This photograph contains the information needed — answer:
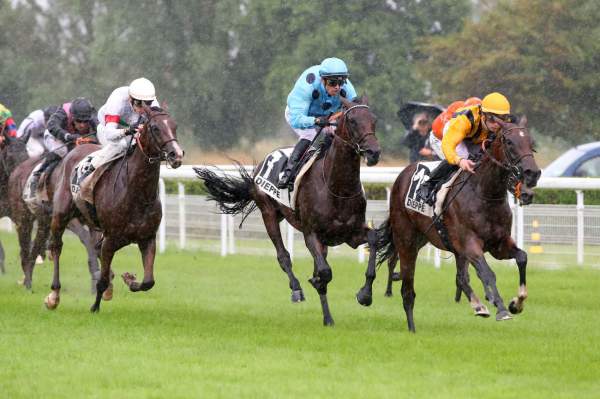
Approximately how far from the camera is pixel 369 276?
8984 millimetres

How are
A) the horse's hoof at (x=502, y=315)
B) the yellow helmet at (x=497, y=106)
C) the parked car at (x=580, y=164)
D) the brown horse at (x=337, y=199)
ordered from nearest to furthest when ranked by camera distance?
1. the horse's hoof at (x=502, y=315)
2. the yellow helmet at (x=497, y=106)
3. the brown horse at (x=337, y=199)
4. the parked car at (x=580, y=164)

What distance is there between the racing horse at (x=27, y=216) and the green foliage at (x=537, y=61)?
1442 centimetres

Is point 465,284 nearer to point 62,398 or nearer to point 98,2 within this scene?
point 62,398

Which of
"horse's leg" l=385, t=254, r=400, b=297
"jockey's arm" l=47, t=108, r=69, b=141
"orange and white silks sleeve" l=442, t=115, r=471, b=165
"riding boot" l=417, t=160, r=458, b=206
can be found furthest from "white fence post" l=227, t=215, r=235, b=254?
"orange and white silks sleeve" l=442, t=115, r=471, b=165

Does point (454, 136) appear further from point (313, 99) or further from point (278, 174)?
point (278, 174)

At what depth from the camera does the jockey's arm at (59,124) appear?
11.5m

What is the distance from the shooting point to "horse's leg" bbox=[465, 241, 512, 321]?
25.6ft

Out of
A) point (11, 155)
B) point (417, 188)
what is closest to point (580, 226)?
point (417, 188)

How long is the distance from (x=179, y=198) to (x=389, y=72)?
12.7 metres

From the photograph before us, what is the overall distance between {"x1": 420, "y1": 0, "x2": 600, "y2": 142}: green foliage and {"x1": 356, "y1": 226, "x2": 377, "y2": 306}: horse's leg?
16.6 m

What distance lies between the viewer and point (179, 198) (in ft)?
53.7

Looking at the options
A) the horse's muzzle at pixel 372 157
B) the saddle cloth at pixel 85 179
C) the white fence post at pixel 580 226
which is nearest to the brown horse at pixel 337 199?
the horse's muzzle at pixel 372 157

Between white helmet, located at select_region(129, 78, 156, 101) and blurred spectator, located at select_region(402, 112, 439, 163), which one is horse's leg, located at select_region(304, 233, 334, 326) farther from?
blurred spectator, located at select_region(402, 112, 439, 163)

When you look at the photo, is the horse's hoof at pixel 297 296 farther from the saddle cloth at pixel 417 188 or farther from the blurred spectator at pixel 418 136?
the blurred spectator at pixel 418 136
